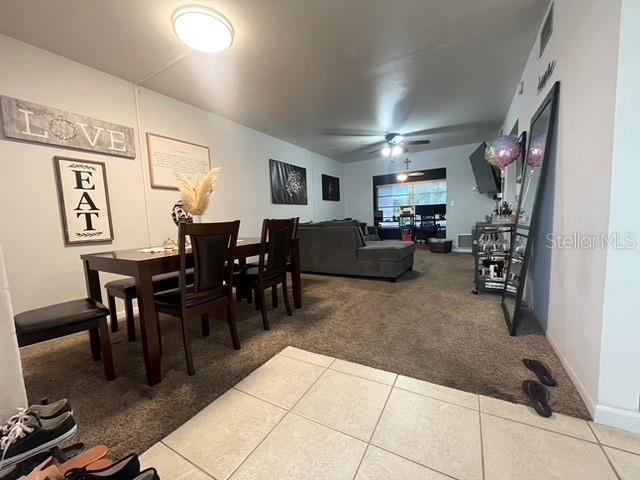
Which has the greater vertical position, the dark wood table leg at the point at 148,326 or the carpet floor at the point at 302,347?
the dark wood table leg at the point at 148,326

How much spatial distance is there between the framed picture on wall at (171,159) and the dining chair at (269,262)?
5.32 ft

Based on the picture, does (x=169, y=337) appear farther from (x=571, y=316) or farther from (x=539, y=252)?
(x=539, y=252)

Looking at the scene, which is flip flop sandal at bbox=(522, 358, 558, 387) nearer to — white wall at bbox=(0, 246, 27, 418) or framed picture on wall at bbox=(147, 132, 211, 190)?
white wall at bbox=(0, 246, 27, 418)

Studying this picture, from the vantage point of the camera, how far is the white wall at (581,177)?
45.0 inches

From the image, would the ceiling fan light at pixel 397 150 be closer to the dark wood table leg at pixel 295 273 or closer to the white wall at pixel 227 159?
the white wall at pixel 227 159

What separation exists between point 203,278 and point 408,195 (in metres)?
6.78

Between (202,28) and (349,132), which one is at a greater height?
(349,132)

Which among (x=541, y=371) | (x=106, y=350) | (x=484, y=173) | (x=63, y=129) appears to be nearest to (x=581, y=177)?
(x=541, y=371)

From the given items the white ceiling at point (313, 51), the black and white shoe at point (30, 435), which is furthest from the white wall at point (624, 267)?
the black and white shoe at point (30, 435)

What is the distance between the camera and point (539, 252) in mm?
2025

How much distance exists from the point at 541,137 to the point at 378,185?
5.50 meters

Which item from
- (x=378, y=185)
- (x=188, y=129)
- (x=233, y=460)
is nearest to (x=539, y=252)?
(x=233, y=460)

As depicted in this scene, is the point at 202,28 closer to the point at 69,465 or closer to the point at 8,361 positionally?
the point at 8,361

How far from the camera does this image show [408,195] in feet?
24.2
